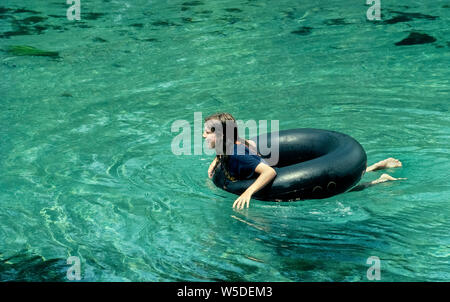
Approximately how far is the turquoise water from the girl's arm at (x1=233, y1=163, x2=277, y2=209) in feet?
0.58

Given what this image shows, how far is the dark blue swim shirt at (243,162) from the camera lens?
5406mm

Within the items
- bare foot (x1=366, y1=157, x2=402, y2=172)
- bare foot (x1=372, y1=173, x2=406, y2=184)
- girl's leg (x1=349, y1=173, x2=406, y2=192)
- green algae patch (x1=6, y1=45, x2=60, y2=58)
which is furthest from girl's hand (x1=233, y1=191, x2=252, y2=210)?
green algae patch (x1=6, y1=45, x2=60, y2=58)

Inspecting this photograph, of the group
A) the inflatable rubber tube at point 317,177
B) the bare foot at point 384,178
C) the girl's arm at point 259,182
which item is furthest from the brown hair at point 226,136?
the bare foot at point 384,178

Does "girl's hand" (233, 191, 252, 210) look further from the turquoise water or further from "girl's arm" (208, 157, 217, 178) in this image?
"girl's arm" (208, 157, 217, 178)

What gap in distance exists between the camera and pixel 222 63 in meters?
9.98

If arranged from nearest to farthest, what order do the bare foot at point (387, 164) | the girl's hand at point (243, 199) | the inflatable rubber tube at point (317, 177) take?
1. the girl's hand at point (243, 199)
2. the inflatable rubber tube at point (317, 177)
3. the bare foot at point (387, 164)

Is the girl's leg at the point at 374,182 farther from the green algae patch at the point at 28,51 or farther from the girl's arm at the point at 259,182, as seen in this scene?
the green algae patch at the point at 28,51

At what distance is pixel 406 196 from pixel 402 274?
4.33 ft

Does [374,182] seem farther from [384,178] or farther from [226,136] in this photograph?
[226,136]

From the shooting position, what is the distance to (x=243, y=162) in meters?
5.43

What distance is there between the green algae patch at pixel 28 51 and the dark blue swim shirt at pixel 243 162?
6.14m

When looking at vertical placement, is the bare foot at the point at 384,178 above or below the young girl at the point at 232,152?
below

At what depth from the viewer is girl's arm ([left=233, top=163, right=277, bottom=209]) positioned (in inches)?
206
